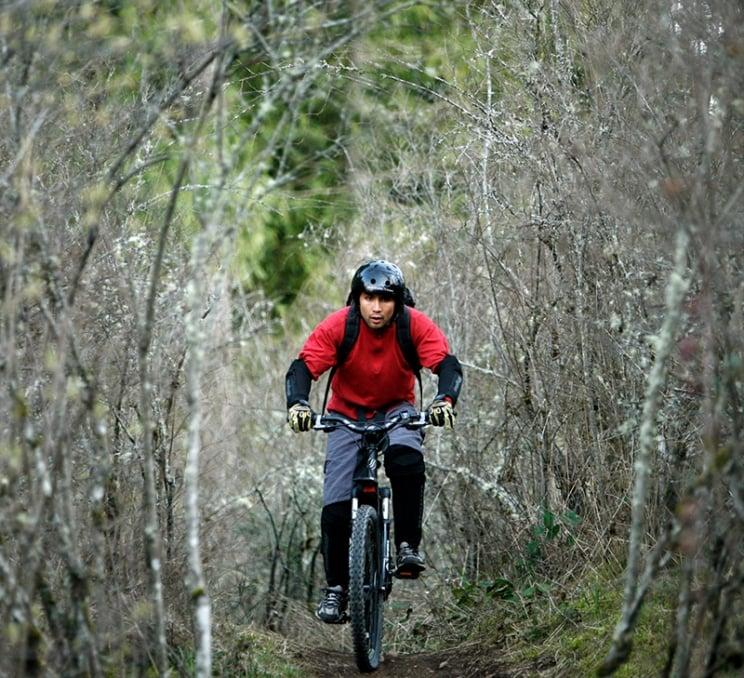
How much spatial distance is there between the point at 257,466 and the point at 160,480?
6.02 metres

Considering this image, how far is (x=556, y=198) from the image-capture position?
7.72m

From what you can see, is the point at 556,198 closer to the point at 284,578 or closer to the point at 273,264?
the point at 284,578

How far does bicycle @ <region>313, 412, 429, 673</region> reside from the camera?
6.56 metres

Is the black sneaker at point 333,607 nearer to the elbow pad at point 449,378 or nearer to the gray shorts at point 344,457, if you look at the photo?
the gray shorts at point 344,457

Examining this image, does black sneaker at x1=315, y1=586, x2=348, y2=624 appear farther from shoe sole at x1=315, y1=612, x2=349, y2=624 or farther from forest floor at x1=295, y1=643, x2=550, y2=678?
forest floor at x1=295, y1=643, x2=550, y2=678

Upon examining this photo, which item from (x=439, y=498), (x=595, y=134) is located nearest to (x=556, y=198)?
(x=595, y=134)

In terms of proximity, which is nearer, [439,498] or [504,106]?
[504,106]

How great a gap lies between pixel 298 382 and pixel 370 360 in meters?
0.42

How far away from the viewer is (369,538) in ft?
22.2

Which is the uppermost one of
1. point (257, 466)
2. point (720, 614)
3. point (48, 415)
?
point (48, 415)

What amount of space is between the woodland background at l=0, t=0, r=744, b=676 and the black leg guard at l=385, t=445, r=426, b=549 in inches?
33.9

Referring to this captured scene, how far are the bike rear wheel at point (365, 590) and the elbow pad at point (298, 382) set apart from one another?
0.68 m

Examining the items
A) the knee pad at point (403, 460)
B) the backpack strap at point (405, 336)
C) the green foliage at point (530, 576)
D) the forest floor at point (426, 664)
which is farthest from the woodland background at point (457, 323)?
the knee pad at point (403, 460)

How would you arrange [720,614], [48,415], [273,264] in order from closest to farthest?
[720,614], [48,415], [273,264]
